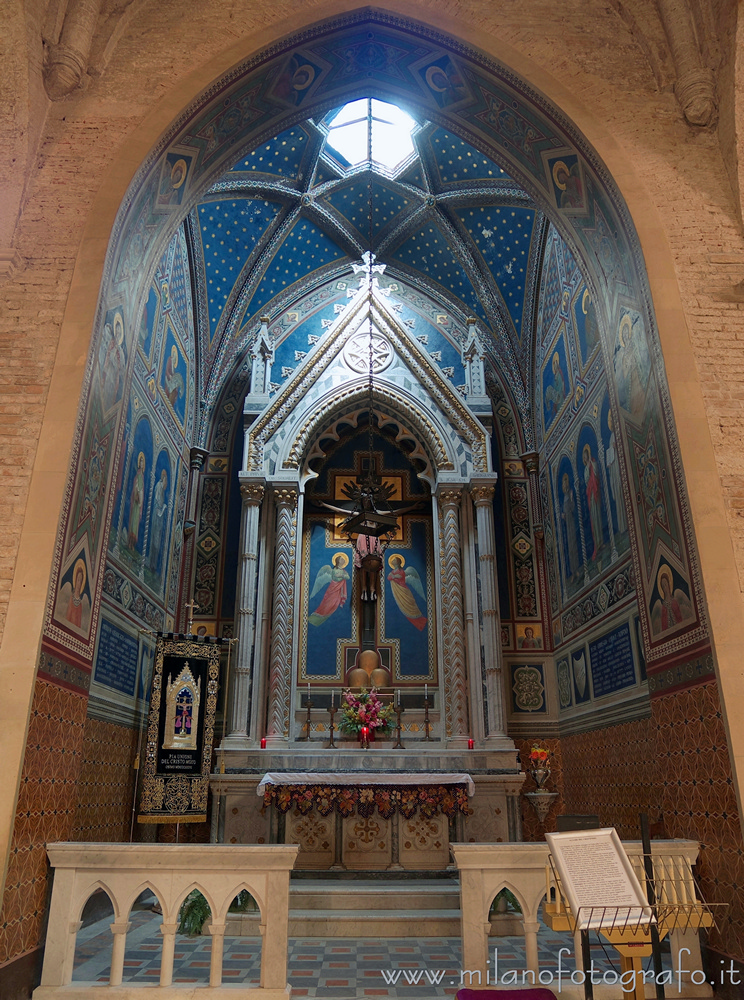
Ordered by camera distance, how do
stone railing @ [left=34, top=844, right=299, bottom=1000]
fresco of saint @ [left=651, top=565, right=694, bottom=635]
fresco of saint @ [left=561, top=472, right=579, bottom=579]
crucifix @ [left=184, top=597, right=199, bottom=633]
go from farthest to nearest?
fresco of saint @ [left=561, top=472, right=579, bottom=579] < crucifix @ [left=184, top=597, right=199, bottom=633] < fresco of saint @ [left=651, top=565, right=694, bottom=635] < stone railing @ [left=34, top=844, right=299, bottom=1000]

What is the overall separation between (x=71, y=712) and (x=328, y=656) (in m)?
6.76

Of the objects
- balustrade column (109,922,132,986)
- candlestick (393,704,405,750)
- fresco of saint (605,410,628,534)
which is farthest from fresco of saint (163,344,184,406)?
balustrade column (109,922,132,986)

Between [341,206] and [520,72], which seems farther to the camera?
[341,206]

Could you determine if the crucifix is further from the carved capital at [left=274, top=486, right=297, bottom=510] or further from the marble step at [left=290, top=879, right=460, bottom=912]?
the marble step at [left=290, top=879, right=460, bottom=912]

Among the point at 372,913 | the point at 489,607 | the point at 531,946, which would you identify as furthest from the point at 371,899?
the point at 489,607

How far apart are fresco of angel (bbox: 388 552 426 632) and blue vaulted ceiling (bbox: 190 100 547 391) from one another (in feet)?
14.5

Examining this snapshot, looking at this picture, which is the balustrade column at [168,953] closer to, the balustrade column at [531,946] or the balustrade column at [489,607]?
the balustrade column at [531,946]

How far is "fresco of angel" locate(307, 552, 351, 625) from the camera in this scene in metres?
13.3

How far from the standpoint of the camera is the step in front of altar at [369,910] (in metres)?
7.74

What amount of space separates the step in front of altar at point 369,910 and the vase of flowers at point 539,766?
2.42 metres

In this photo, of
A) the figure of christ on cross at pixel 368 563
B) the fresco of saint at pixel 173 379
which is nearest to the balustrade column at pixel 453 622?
the figure of christ on cross at pixel 368 563

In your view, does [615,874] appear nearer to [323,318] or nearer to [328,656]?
[328,656]

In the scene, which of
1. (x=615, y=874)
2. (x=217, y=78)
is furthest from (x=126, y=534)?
(x=615, y=874)

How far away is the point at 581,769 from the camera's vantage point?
36.4 ft
